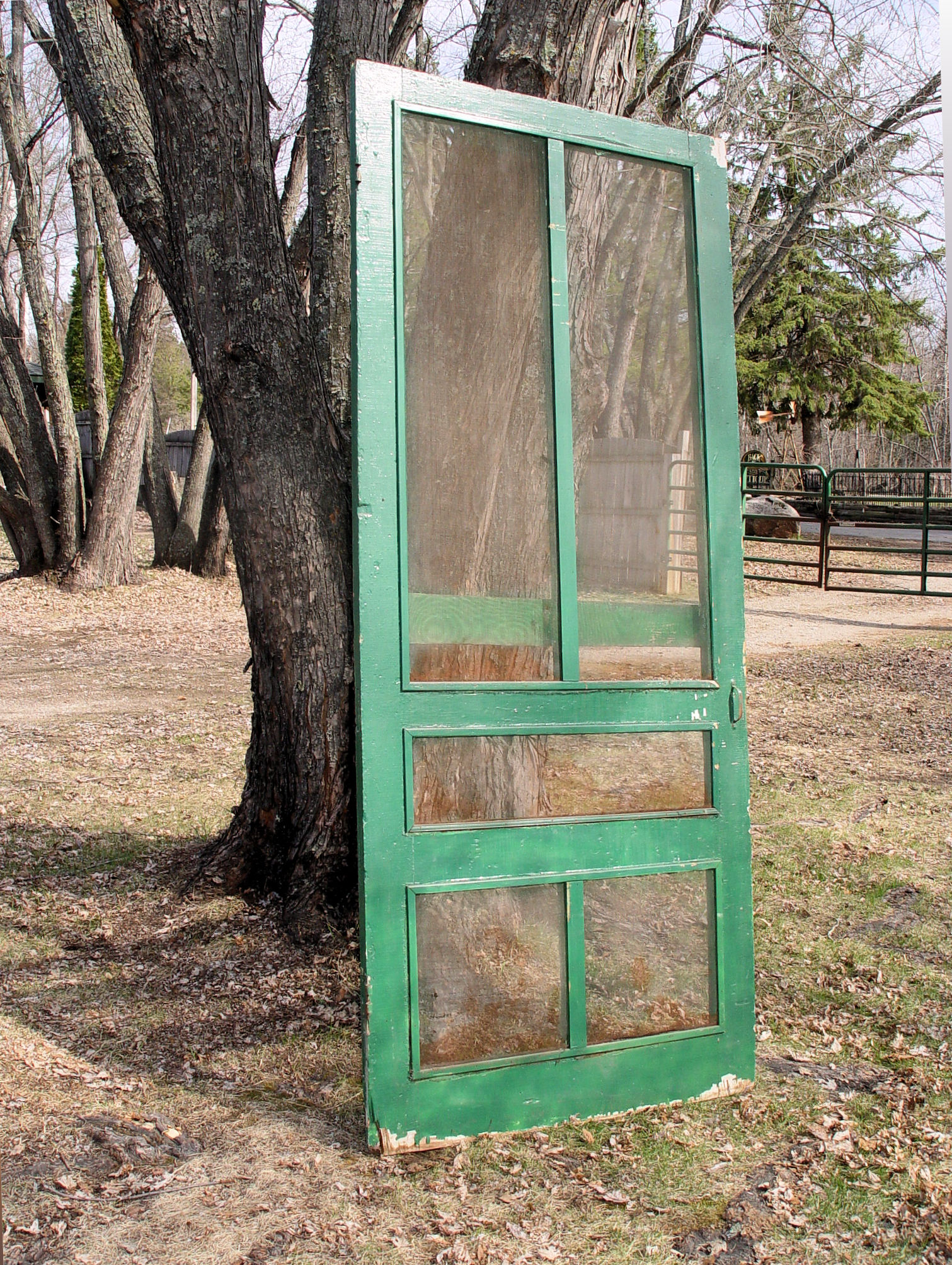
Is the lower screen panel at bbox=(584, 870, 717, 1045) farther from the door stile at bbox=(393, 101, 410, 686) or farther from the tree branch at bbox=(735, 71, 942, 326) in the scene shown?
the tree branch at bbox=(735, 71, 942, 326)

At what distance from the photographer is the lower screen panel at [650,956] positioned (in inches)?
104

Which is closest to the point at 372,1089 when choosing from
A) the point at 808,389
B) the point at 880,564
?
the point at 880,564

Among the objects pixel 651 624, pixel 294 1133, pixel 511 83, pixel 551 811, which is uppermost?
pixel 511 83

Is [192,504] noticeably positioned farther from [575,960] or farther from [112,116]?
[575,960]

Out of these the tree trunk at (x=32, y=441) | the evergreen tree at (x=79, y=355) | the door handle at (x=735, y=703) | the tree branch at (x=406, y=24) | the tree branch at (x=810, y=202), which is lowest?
the door handle at (x=735, y=703)

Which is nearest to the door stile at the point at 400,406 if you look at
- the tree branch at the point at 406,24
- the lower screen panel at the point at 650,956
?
the lower screen panel at the point at 650,956

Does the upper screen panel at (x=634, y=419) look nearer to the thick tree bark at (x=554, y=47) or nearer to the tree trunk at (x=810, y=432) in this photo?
the thick tree bark at (x=554, y=47)

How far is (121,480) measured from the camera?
11531mm

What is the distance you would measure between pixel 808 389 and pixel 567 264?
24.6m

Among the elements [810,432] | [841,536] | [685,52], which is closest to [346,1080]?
[685,52]

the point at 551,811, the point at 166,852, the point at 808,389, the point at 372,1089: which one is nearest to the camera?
the point at 372,1089

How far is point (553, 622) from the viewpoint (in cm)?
265

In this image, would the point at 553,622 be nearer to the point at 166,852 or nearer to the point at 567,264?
the point at 567,264

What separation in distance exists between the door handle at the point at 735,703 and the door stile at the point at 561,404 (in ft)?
1.43
